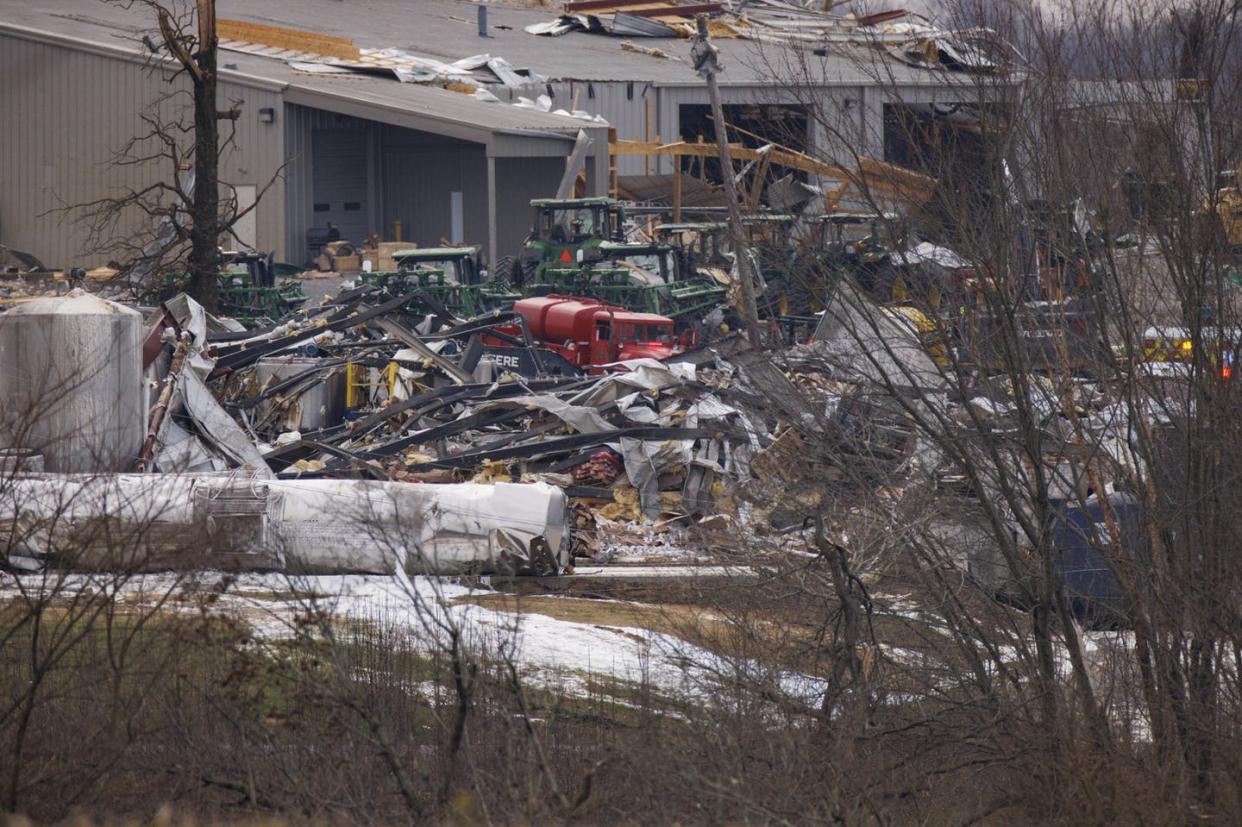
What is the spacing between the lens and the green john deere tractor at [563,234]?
25062 mm

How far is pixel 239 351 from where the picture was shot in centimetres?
1845

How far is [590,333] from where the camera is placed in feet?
66.0

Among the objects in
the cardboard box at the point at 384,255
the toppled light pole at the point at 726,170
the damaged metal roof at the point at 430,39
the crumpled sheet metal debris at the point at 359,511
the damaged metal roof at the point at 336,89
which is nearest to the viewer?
the crumpled sheet metal debris at the point at 359,511

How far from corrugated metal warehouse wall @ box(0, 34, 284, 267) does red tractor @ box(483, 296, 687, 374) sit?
46.4ft

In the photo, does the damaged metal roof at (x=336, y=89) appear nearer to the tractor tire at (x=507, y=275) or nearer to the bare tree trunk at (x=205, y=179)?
the tractor tire at (x=507, y=275)

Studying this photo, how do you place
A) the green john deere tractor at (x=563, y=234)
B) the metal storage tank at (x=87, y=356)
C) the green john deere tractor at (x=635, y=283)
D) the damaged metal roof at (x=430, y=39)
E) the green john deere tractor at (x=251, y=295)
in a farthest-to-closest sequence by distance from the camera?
the damaged metal roof at (x=430, y=39), the green john deere tractor at (x=563, y=234), the green john deere tractor at (x=251, y=295), the green john deere tractor at (x=635, y=283), the metal storage tank at (x=87, y=356)

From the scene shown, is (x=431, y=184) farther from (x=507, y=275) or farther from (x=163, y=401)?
(x=163, y=401)

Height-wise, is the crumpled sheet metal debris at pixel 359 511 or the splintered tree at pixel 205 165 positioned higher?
the splintered tree at pixel 205 165

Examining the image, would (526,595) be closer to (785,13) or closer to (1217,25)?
(1217,25)

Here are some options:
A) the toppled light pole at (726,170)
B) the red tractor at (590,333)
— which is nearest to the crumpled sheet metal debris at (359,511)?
the toppled light pole at (726,170)

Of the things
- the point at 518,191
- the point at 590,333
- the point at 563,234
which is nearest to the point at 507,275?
the point at 563,234

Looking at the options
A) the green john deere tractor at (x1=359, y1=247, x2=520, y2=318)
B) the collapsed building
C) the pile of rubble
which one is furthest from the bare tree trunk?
the collapsed building

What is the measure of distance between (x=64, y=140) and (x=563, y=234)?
15.0m

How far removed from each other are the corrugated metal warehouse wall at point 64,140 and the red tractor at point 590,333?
14.1 metres
